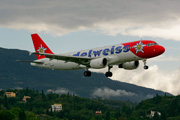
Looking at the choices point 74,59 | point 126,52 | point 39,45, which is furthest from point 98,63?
point 39,45

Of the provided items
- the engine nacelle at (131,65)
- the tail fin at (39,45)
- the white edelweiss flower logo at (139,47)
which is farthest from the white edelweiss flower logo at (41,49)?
the white edelweiss flower logo at (139,47)

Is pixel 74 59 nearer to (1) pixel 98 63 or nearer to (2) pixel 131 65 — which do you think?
(1) pixel 98 63

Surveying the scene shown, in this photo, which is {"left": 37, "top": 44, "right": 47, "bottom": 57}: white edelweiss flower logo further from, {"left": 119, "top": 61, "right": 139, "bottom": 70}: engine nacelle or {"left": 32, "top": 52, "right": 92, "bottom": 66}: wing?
{"left": 119, "top": 61, "right": 139, "bottom": 70}: engine nacelle

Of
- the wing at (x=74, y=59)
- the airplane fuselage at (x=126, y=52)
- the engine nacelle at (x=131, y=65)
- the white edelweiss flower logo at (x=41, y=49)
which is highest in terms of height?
the white edelweiss flower logo at (x=41, y=49)

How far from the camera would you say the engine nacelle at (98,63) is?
77.2 metres

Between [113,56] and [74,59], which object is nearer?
[113,56]

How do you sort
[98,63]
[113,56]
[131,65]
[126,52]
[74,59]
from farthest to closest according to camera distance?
[131,65] < [74,59] < [113,56] < [98,63] < [126,52]

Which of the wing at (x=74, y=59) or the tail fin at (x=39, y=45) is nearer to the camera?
the wing at (x=74, y=59)

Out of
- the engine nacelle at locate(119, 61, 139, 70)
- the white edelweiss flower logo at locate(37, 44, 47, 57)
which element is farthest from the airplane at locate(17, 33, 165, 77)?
the white edelweiss flower logo at locate(37, 44, 47, 57)

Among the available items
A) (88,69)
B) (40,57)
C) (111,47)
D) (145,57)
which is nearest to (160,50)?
(145,57)

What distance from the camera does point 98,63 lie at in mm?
77312

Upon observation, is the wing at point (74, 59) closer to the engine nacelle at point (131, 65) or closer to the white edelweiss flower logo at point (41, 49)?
the engine nacelle at point (131, 65)

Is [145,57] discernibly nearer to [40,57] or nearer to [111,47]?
[111,47]

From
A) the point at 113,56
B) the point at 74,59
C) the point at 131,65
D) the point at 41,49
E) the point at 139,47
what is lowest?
the point at 131,65
